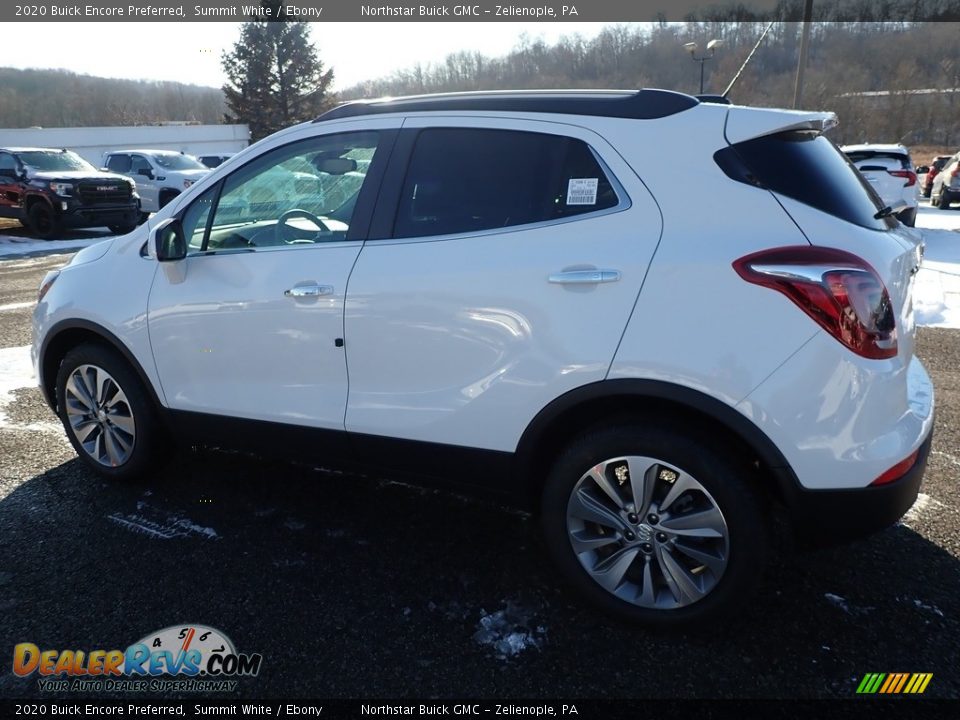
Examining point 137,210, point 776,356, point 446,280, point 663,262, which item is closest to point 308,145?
point 446,280

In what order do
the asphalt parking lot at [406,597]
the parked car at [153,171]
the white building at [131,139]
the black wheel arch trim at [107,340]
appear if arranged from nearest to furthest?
the asphalt parking lot at [406,597] → the black wheel arch trim at [107,340] → the parked car at [153,171] → the white building at [131,139]

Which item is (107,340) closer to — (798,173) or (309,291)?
(309,291)

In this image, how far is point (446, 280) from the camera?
8.59ft

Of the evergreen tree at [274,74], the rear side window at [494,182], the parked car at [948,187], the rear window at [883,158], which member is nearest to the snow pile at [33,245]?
the rear side window at [494,182]

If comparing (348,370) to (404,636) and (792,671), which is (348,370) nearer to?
(404,636)

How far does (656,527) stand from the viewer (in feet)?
8.05

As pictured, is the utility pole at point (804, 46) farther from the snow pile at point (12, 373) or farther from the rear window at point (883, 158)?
the snow pile at point (12, 373)

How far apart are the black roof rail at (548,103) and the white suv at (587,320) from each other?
0.01m

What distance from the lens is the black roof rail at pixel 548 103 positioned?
2.50 metres

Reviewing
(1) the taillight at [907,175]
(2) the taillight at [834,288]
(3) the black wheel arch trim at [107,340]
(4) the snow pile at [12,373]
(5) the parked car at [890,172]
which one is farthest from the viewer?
(1) the taillight at [907,175]

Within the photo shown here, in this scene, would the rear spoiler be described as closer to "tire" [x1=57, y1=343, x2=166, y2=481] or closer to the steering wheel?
the steering wheel

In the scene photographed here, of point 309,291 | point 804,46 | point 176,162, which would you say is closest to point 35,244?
point 176,162

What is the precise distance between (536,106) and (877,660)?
2.28 meters

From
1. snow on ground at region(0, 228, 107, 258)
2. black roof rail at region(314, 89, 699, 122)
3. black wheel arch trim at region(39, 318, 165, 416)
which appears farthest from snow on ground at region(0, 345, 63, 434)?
snow on ground at region(0, 228, 107, 258)
